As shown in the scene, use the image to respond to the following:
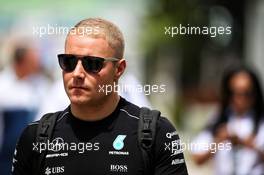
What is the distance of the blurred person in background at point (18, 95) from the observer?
7508 millimetres

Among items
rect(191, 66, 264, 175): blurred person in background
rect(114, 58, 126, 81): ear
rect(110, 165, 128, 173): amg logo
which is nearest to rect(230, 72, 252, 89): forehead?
rect(191, 66, 264, 175): blurred person in background

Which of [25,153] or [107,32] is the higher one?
[107,32]

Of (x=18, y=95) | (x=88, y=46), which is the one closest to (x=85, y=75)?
(x=88, y=46)

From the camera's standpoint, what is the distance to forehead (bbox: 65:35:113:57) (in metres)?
3.89

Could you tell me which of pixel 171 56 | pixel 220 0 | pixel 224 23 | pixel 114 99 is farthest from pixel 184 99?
pixel 114 99

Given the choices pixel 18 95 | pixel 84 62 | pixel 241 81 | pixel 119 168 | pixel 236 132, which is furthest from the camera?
pixel 18 95

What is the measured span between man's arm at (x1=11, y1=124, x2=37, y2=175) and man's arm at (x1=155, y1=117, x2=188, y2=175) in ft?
1.85

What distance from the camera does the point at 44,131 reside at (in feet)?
12.8

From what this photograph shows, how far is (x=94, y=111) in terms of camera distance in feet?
12.9

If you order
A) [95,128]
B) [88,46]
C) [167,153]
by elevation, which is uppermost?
[88,46]

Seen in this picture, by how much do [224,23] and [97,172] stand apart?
17.6ft

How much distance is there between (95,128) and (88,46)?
0.36 metres

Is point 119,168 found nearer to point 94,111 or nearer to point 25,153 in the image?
point 94,111

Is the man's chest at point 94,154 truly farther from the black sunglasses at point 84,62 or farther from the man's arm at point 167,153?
the black sunglasses at point 84,62
